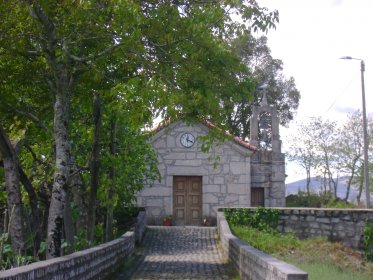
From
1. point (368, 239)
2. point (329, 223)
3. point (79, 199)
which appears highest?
point (79, 199)

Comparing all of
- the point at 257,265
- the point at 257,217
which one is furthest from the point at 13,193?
the point at 257,217

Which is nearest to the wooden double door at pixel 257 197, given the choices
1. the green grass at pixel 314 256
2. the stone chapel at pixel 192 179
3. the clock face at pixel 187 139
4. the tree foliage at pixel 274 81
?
the stone chapel at pixel 192 179

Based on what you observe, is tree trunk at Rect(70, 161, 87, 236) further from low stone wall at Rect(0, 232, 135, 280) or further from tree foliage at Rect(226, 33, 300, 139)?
tree foliage at Rect(226, 33, 300, 139)

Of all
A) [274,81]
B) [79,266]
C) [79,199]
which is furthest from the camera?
[274,81]

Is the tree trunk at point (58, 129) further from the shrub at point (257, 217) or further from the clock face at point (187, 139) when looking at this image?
the clock face at point (187, 139)

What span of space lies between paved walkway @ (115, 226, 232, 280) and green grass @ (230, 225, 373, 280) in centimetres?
123

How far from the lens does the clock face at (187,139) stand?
27250 mm

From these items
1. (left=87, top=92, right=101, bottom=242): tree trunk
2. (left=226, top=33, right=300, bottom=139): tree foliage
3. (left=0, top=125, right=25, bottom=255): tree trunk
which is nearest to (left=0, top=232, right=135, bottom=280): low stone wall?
(left=87, top=92, right=101, bottom=242): tree trunk

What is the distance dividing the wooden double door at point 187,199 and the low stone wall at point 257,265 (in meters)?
11.6

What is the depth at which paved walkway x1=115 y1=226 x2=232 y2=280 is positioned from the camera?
1330 cm

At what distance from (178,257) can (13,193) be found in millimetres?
6738

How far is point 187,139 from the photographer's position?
2725 cm

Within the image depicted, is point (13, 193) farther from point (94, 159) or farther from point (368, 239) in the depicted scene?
point (368, 239)

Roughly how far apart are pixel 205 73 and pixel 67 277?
15.8ft
